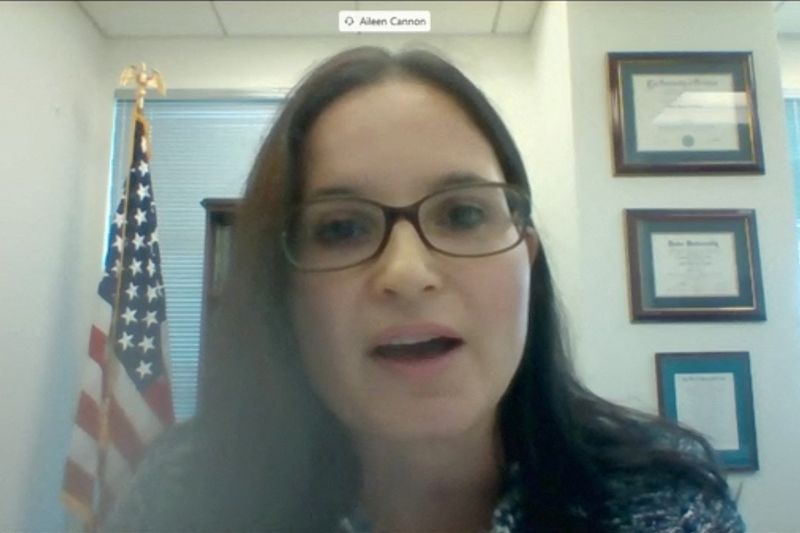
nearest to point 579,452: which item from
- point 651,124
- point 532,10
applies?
point 651,124

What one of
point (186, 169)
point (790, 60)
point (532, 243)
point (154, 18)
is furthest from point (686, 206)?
point (154, 18)

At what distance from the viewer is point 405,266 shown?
419 millimetres

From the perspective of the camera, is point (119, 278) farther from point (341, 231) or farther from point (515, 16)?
point (341, 231)

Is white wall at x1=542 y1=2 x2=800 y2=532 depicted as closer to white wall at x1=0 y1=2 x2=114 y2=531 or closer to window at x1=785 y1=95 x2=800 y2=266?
window at x1=785 y1=95 x2=800 y2=266

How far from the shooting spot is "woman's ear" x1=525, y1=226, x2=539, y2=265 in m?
0.50

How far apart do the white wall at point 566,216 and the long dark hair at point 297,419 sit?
0.66 metres

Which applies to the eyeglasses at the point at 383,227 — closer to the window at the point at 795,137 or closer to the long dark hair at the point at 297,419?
the long dark hair at the point at 297,419

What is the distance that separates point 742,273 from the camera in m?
1.28

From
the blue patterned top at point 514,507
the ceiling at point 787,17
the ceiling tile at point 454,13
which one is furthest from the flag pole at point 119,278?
the ceiling at point 787,17

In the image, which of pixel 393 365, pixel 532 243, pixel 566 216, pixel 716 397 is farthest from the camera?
pixel 566 216

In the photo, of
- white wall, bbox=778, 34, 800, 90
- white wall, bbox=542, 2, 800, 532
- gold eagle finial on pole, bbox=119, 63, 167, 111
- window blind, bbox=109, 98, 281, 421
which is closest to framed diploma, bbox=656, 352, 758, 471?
white wall, bbox=542, 2, 800, 532

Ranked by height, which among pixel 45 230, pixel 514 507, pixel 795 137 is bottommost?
pixel 514 507

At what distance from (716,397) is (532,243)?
915 millimetres

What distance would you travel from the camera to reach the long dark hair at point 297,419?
478 mm
